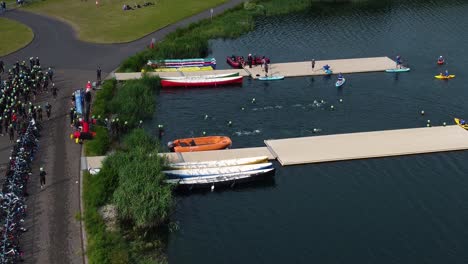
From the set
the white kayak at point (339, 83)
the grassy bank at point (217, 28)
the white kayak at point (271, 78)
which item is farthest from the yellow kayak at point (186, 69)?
the white kayak at point (339, 83)

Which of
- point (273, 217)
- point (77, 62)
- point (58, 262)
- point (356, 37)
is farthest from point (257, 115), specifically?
point (356, 37)

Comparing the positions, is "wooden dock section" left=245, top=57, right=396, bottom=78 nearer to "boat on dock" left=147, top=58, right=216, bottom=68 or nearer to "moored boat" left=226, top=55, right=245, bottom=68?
"moored boat" left=226, top=55, right=245, bottom=68

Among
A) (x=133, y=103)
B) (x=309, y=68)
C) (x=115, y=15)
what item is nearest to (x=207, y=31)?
(x=115, y=15)

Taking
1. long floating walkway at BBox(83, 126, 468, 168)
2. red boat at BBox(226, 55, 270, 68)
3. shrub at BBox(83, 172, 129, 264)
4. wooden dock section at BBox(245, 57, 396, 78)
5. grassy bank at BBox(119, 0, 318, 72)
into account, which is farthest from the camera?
red boat at BBox(226, 55, 270, 68)

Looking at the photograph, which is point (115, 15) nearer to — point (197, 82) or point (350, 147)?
point (197, 82)

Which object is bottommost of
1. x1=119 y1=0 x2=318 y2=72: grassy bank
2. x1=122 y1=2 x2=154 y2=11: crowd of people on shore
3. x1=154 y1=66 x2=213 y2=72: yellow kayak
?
x1=154 y1=66 x2=213 y2=72: yellow kayak

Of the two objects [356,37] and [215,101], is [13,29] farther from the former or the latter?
[356,37]

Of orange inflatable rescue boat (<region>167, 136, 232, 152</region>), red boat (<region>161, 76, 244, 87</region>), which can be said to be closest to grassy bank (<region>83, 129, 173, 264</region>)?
orange inflatable rescue boat (<region>167, 136, 232, 152</region>)
